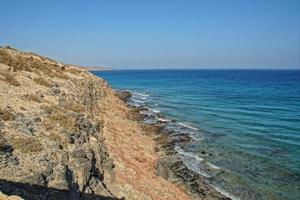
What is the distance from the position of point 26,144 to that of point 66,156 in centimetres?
207

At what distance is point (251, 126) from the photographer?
4053cm

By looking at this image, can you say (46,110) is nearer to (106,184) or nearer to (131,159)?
(106,184)

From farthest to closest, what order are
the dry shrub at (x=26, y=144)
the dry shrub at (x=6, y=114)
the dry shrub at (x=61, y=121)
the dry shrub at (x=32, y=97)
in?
the dry shrub at (x=32, y=97) < the dry shrub at (x=61, y=121) < the dry shrub at (x=6, y=114) < the dry shrub at (x=26, y=144)

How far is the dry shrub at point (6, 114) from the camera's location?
675 inches

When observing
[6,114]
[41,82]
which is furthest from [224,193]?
[41,82]

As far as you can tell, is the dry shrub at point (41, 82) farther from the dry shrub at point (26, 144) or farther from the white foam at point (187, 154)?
the white foam at point (187, 154)

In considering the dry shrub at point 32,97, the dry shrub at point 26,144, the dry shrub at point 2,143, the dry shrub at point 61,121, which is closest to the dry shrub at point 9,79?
the dry shrub at point 32,97

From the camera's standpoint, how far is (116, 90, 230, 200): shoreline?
2289 centimetres

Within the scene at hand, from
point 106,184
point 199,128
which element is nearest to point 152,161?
point 106,184

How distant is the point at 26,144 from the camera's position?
15109 millimetres

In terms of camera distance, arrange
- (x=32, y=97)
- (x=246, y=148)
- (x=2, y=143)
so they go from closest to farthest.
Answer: (x=2, y=143), (x=32, y=97), (x=246, y=148)

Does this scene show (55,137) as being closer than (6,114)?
Yes

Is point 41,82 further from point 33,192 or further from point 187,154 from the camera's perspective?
point 33,192

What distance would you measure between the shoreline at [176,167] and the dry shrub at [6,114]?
459 inches
